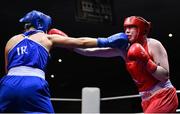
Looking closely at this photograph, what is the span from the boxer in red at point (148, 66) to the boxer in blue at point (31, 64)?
0.13m

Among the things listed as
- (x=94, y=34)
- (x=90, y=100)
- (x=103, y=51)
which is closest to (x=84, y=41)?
(x=103, y=51)

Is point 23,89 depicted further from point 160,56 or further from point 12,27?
point 12,27

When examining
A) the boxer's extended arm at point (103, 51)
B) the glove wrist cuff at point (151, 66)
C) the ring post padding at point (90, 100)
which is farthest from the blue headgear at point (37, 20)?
the ring post padding at point (90, 100)

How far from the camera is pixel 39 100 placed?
1.96 metres

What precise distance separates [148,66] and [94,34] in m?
4.78

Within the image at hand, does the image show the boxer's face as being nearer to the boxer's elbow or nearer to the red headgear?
the red headgear

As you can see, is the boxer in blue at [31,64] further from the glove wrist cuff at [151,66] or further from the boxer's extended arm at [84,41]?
the glove wrist cuff at [151,66]

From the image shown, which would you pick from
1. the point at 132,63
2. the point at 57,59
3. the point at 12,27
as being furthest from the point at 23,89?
the point at 57,59

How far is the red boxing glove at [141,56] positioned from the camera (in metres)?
2.16

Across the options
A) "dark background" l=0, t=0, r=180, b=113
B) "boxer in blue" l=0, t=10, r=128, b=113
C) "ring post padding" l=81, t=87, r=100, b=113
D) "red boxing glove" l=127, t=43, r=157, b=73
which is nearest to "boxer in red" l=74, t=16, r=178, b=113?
"red boxing glove" l=127, t=43, r=157, b=73

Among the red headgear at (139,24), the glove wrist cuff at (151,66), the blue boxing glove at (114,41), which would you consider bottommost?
the glove wrist cuff at (151,66)

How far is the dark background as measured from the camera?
18.1 feet

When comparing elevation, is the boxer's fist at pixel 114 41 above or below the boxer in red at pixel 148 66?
above

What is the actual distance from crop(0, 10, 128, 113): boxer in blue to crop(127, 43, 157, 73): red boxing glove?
0.07m
